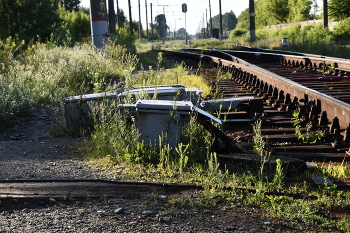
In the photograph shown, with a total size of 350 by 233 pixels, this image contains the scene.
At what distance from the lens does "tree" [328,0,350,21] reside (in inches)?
1507

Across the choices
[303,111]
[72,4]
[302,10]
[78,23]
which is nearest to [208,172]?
[303,111]

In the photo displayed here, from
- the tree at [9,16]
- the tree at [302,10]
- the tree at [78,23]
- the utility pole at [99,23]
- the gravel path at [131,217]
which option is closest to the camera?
the gravel path at [131,217]

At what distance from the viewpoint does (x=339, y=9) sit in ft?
128

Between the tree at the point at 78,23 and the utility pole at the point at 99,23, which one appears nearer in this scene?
the utility pole at the point at 99,23

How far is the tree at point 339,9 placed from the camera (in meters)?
38.3

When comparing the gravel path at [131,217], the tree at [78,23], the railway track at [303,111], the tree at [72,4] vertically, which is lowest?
the gravel path at [131,217]

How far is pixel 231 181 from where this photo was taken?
12.8ft

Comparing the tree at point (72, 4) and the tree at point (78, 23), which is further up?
the tree at point (72, 4)

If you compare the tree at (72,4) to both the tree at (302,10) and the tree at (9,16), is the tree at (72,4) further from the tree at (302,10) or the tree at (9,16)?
the tree at (9,16)

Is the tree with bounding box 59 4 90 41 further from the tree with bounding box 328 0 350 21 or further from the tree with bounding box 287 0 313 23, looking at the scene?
the tree with bounding box 287 0 313 23

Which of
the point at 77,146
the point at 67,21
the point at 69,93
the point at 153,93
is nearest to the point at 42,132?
the point at 77,146

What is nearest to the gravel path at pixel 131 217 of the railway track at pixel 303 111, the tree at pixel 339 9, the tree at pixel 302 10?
the railway track at pixel 303 111

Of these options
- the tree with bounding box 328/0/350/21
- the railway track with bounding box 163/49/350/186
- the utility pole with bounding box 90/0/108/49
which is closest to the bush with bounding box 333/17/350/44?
the tree with bounding box 328/0/350/21

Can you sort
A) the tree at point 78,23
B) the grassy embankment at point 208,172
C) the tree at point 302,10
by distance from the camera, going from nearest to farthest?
the grassy embankment at point 208,172 < the tree at point 78,23 < the tree at point 302,10
